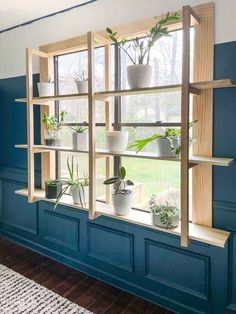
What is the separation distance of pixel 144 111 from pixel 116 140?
0.34 meters

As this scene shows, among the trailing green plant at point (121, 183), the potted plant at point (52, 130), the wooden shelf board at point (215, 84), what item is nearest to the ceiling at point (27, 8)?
the potted plant at point (52, 130)

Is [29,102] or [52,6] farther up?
[52,6]

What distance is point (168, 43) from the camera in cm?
192

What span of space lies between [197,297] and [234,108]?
127 cm

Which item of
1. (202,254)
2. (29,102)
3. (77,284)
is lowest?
(77,284)

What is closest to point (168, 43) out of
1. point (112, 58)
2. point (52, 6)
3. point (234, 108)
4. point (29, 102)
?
point (112, 58)

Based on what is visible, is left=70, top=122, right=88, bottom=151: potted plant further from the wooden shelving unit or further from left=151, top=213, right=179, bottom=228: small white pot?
left=151, top=213, right=179, bottom=228: small white pot

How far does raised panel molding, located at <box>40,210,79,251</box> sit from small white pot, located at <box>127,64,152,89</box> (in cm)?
135

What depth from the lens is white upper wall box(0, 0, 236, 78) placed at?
5.38 feet

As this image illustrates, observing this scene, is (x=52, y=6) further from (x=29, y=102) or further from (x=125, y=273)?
(x=125, y=273)

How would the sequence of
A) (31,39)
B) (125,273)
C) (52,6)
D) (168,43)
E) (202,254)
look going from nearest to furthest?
(202,254) → (168,43) → (125,273) → (52,6) → (31,39)

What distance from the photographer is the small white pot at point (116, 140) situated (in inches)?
76.5

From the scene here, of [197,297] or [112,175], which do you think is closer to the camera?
[197,297]

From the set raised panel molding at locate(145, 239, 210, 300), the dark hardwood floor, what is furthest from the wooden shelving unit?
the dark hardwood floor
